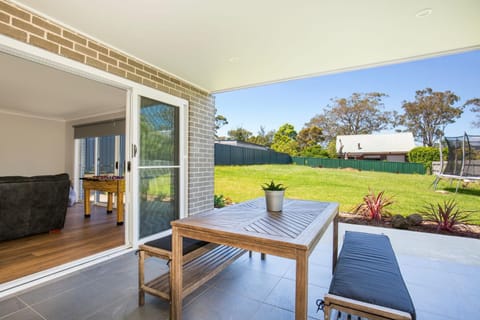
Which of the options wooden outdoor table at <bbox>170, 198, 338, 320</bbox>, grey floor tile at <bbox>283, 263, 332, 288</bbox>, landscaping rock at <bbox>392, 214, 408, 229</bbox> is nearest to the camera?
wooden outdoor table at <bbox>170, 198, 338, 320</bbox>

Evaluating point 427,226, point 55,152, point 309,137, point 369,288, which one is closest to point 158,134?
point 369,288

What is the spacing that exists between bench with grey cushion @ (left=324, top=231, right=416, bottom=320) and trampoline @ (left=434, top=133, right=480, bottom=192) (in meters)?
3.55

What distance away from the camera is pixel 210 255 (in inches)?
85.4

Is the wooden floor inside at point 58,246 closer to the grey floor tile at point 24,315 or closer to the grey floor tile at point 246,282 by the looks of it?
the grey floor tile at point 24,315

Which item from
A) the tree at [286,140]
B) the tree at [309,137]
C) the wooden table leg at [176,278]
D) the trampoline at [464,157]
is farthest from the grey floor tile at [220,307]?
the tree at [309,137]

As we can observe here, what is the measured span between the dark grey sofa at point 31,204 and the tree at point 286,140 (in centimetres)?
742

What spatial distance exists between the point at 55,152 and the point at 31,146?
1.75 ft

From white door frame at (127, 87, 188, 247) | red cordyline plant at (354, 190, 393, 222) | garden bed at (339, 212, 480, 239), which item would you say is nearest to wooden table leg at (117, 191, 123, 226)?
white door frame at (127, 87, 188, 247)

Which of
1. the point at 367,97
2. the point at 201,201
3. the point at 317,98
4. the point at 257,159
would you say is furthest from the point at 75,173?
the point at 367,97

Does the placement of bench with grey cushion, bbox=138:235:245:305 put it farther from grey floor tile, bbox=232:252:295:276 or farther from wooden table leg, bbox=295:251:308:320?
wooden table leg, bbox=295:251:308:320

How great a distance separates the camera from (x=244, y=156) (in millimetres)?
8336

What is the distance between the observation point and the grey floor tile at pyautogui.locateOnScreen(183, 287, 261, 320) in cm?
A: 165

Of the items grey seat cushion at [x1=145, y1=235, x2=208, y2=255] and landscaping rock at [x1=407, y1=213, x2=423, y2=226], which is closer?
grey seat cushion at [x1=145, y1=235, x2=208, y2=255]

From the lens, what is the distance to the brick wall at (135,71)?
1.97 metres
